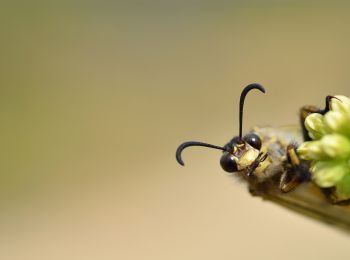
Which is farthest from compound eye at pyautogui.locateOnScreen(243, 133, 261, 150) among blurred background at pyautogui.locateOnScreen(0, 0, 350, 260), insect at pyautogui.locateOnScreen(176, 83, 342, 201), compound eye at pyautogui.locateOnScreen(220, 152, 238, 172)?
blurred background at pyautogui.locateOnScreen(0, 0, 350, 260)

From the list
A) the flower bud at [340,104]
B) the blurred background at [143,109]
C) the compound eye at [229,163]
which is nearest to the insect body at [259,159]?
the compound eye at [229,163]

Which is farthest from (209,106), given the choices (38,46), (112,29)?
(38,46)

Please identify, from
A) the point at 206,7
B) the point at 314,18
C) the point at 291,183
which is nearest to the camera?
the point at 291,183

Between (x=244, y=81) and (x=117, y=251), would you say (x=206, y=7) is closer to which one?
(x=244, y=81)

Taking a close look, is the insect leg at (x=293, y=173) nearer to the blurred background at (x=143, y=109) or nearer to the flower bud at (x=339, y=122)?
the flower bud at (x=339, y=122)

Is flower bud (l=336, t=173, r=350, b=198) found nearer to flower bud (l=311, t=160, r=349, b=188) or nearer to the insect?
flower bud (l=311, t=160, r=349, b=188)
